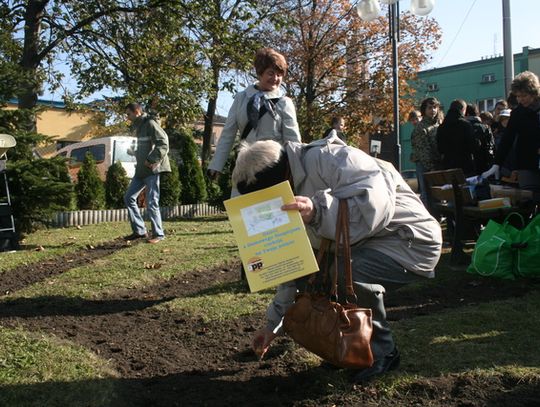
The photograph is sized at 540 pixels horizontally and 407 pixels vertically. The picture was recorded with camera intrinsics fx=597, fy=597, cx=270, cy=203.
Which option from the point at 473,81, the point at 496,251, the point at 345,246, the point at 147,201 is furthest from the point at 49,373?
the point at 473,81

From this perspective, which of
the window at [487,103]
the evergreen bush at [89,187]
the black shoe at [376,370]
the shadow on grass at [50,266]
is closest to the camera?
the black shoe at [376,370]

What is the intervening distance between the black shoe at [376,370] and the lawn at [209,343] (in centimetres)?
6

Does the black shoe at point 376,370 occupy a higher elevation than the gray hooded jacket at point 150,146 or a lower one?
lower

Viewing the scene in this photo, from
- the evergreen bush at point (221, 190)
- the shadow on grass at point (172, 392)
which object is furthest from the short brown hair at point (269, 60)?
the evergreen bush at point (221, 190)

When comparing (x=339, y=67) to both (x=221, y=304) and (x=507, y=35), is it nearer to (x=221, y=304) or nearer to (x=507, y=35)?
(x=507, y=35)

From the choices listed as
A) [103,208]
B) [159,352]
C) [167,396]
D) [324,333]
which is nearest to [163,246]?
[159,352]

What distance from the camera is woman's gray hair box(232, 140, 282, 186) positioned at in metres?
2.83

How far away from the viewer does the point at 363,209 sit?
281 centimetres

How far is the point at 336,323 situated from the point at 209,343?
146cm

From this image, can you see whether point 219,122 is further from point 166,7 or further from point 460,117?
point 460,117

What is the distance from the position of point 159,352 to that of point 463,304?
2.46 m

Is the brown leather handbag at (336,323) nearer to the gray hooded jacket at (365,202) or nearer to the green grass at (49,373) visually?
the gray hooded jacket at (365,202)

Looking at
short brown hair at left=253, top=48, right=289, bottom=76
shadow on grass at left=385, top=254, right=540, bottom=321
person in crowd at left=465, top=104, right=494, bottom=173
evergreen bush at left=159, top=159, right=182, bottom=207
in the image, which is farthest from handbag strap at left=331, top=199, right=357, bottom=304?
evergreen bush at left=159, top=159, right=182, bottom=207

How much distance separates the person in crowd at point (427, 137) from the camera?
8.73m
